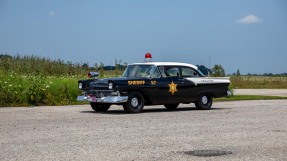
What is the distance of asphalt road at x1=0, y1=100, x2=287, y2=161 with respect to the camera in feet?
28.8

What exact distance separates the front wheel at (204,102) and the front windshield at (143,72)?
2093 mm

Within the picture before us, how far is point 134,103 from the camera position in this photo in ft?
57.3

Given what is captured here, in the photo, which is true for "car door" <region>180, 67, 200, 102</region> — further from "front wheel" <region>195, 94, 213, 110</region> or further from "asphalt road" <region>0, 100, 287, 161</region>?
"asphalt road" <region>0, 100, 287, 161</region>

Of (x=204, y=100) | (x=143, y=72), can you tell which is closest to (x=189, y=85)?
(x=204, y=100)

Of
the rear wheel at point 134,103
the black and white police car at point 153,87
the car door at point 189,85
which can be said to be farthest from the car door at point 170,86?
the rear wheel at point 134,103

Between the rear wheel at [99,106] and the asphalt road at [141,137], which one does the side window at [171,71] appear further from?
the asphalt road at [141,137]

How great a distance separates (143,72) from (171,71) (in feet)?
3.43

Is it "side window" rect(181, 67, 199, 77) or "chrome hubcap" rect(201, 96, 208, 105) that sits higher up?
"side window" rect(181, 67, 199, 77)

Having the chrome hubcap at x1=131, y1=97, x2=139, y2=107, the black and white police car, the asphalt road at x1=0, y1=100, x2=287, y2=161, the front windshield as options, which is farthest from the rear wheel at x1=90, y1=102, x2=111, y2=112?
the asphalt road at x1=0, y1=100, x2=287, y2=161

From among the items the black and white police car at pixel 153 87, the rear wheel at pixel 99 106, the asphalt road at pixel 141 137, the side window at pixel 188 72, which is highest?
the side window at pixel 188 72

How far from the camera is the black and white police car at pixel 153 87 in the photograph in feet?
56.2

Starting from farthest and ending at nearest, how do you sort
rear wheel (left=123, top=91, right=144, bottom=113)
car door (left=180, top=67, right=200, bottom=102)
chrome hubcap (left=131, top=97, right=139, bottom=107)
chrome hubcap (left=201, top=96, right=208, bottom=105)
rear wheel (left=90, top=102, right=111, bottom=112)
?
chrome hubcap (left=201, top=96, right=208, bottom=105), car door (left=180, top=67, right=200, bottom=102), rear wheel (left=90, top=102, right=111, bottom=112), chrome hubcap (left=131, top=97, right=139, bottom=107), rear wheel (left=123, top=91, right=144, bottom=113)

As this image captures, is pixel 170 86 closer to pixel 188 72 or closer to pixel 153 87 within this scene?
pixel 153 87

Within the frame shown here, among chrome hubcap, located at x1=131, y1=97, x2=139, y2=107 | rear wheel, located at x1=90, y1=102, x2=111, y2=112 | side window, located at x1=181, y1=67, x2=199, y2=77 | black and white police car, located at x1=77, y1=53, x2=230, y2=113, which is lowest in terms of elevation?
rear wheel, located at x1=90, y1=102, x2=111, y2=112
